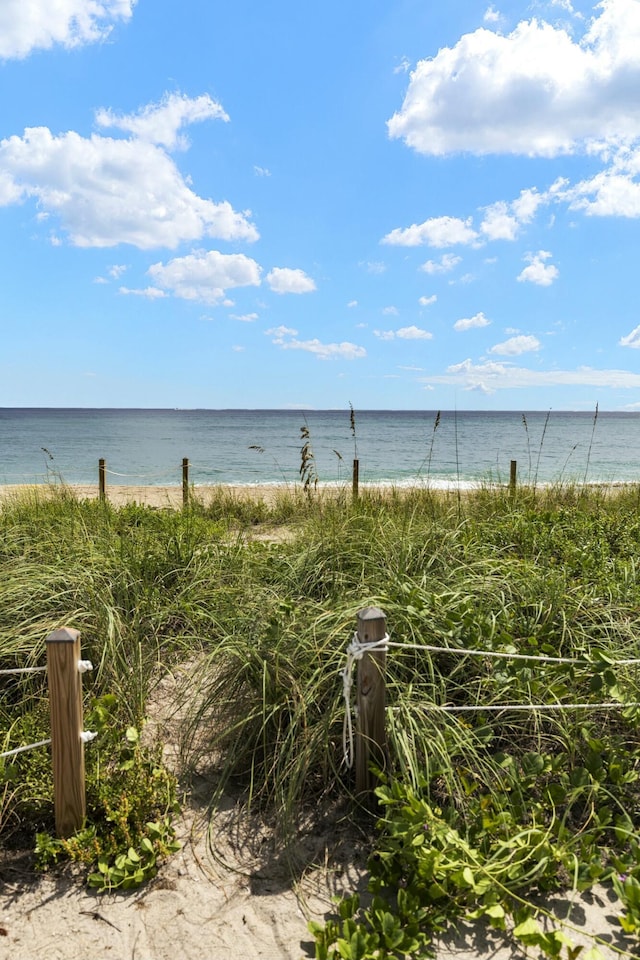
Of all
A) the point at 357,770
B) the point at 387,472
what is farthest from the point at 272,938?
the point at 387,472

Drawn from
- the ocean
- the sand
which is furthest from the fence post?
the ocean

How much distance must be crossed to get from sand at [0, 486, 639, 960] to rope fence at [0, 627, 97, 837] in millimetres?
233

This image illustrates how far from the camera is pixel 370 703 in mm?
2420

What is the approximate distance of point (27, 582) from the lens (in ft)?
11.8

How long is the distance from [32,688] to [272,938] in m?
1.81

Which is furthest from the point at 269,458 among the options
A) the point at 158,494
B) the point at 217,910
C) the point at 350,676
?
the point at 217,910

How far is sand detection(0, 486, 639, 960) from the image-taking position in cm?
195

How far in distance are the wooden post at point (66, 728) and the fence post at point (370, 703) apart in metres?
1.08

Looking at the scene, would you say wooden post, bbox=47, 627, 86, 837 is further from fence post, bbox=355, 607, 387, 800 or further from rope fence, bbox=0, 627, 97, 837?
fence post, bbox=355, 607, 387, 800

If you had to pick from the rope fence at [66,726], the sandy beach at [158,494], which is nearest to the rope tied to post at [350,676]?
the rope fence at [66,726]

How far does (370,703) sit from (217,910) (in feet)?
2.92

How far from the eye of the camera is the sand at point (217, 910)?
1948 mm

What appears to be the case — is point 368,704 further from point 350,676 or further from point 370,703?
point 350,676

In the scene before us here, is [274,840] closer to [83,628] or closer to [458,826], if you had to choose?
[458,826]
